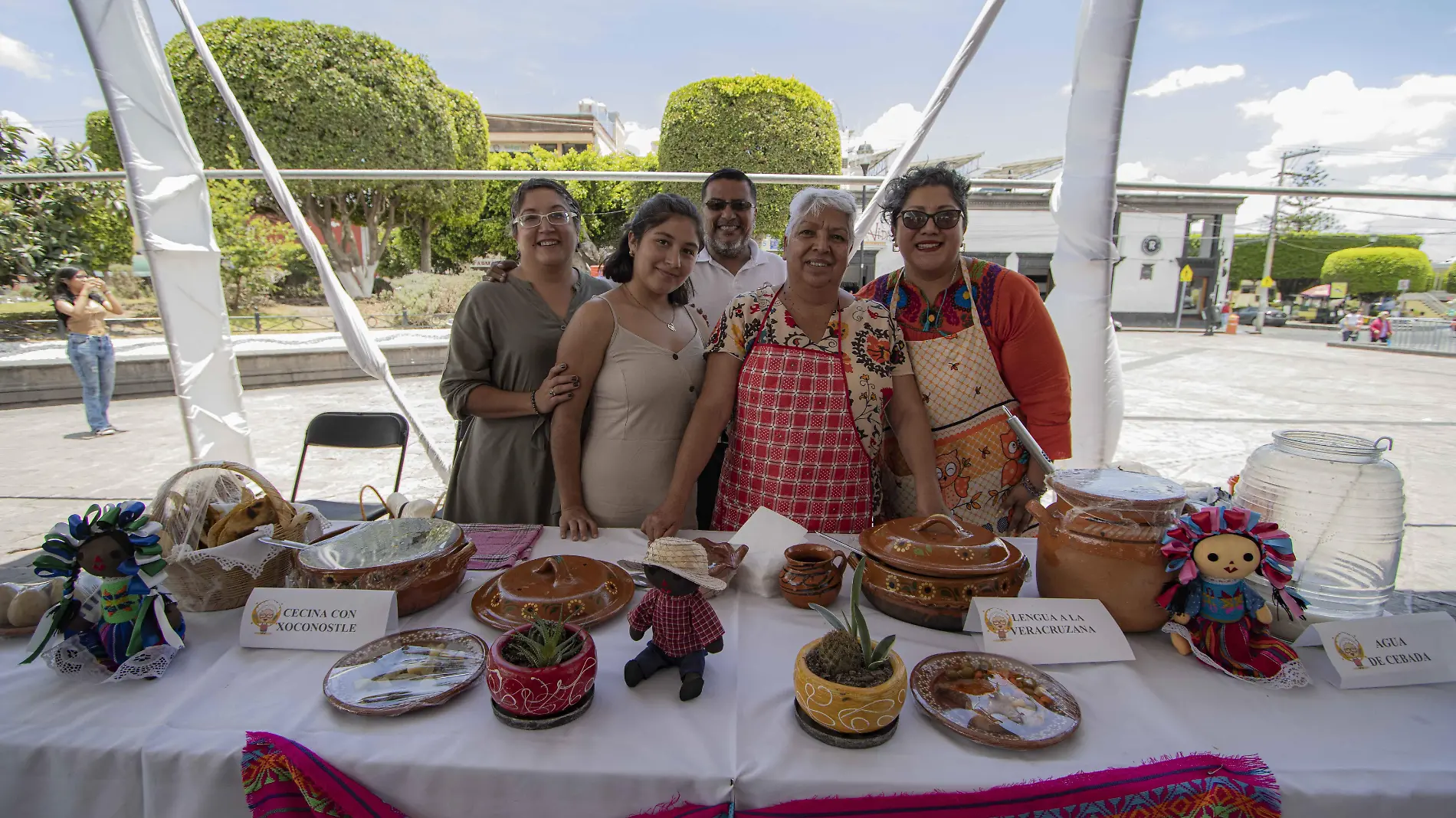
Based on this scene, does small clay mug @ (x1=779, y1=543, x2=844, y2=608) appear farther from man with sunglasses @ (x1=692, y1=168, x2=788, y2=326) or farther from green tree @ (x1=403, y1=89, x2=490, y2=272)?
green tree @ (x1=403, y1=89, x2=490, y2=272)

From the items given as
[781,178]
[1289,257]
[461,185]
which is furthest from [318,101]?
[1289,257]

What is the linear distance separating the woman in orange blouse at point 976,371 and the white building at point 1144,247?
77.2 ft

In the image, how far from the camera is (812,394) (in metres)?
1.62

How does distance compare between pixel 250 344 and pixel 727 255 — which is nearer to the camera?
pixel 727 255

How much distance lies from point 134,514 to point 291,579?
0.27 metres

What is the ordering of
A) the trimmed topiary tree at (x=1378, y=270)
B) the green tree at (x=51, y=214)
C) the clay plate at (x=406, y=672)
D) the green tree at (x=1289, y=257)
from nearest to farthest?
1. the clay plate at (x=406, y=672)
2. the green tree at (x=51, y=214)
3. the trimmed topiary tree at (x=1378, y=270)
4. the green tree at (x=1289, y=257)

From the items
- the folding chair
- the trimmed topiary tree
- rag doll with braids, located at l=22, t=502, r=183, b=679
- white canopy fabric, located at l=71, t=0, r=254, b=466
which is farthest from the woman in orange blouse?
the trimmed topiary tree

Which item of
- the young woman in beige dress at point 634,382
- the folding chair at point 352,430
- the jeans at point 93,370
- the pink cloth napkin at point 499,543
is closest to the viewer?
the pink cloth napkin at point 499,543

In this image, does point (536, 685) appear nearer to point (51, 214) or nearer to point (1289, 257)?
point (51, 214)

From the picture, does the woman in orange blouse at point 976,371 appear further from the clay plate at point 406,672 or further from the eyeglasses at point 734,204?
the clay plate at point 406,672

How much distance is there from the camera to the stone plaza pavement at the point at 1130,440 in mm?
4008

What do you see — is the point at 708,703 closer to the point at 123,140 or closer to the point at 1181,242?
the point at 123,140

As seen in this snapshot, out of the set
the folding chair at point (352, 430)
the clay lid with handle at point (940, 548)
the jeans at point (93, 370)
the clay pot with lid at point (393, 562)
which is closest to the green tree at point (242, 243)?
the jeans at point (93, 370)

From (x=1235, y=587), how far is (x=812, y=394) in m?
0.89
